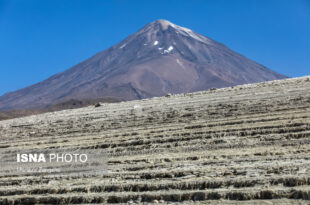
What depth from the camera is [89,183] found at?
805 centimetres

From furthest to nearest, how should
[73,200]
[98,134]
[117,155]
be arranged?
[98,134], [117,155], [73,200]

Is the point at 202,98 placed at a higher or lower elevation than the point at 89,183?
higher

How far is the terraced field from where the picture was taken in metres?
6.64

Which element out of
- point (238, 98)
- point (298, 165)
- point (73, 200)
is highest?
point (238, 98)

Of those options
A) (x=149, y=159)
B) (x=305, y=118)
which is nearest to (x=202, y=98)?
(x=305, y=118)

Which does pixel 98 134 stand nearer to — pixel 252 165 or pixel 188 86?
pixel 252 165

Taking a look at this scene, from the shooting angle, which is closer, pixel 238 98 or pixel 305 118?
pixel 305 118

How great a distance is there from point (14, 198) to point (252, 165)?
4304mm

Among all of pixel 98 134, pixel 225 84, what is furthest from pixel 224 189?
pixel 225 84

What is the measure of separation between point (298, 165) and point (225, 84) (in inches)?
6935

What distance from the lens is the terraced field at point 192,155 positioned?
6.64 meters

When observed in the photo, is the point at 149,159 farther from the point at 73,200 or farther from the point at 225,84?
the point at 225,84

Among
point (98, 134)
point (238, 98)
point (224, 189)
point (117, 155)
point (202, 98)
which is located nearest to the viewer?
point (224, 189)

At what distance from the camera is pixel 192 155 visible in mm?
9508
